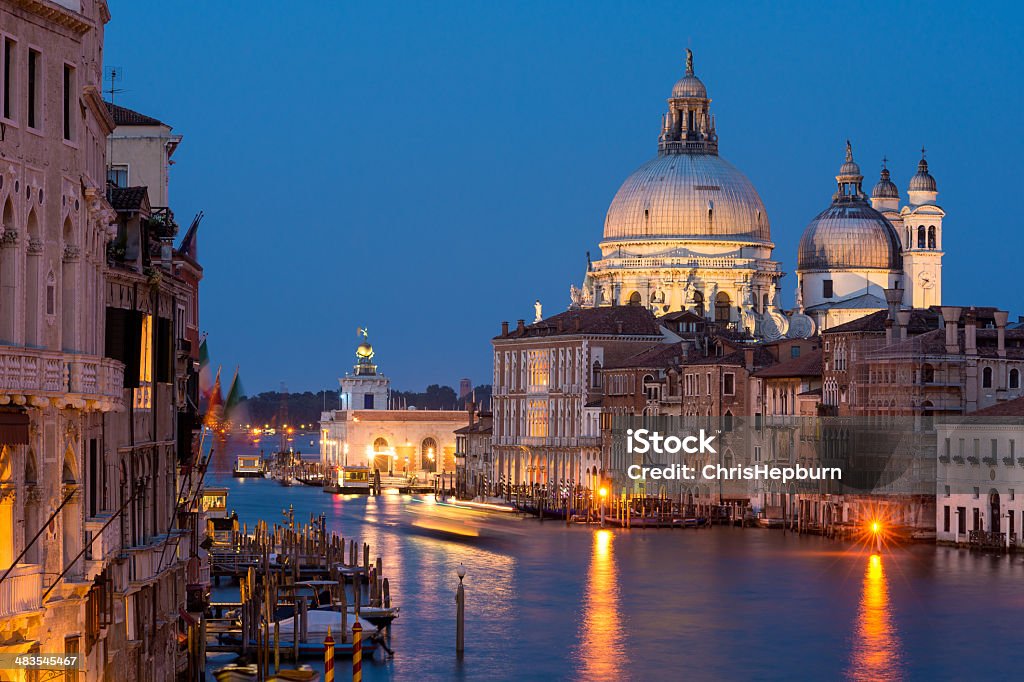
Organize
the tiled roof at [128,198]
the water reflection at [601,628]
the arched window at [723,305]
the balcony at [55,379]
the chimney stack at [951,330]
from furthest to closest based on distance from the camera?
the arched window at [723,305]
the chimney stack at [951,330]
the water reflection at [601,628]
the tiled roof at [128,198]
the balcony at [55,379]

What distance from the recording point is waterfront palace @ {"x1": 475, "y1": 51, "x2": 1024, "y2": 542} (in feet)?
184

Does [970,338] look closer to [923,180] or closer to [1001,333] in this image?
[1001,333]

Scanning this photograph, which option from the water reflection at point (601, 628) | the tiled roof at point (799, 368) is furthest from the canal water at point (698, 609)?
the tiled roof at point (799, 368)

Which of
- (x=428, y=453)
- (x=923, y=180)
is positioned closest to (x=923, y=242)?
(x=923, y=180)

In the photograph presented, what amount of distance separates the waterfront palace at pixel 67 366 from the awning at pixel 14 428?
1 cm

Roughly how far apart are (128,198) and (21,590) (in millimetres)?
6976

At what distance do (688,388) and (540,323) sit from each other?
50.5ft

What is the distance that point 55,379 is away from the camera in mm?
13945

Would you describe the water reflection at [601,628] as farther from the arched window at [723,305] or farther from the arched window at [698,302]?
the arched window at [723,305]

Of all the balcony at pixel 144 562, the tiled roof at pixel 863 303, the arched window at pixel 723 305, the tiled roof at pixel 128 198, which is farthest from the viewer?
the arched window at pixel 723 305

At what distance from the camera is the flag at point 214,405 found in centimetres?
2949

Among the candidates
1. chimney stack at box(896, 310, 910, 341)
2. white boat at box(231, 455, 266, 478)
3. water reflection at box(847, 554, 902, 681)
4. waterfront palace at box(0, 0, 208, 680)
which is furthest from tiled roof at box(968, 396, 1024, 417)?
white boat at box(231, 455, 266, 478)

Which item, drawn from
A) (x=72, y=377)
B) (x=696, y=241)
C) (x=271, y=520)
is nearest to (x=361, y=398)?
(x=696, y=241)

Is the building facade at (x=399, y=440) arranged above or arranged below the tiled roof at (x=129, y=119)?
below
